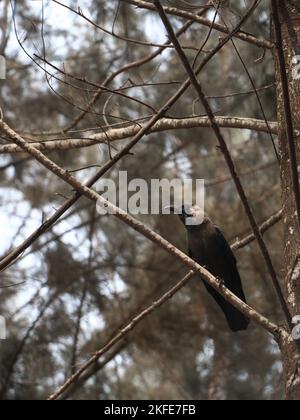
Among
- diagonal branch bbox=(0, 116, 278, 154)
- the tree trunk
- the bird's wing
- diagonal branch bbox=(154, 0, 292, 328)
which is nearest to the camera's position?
diagonal branch bbox=(154, 0, 292, 328)

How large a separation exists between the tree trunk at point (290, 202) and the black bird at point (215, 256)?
1476 mm

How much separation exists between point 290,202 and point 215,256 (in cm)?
166

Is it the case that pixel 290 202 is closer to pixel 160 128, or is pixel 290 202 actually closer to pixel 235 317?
pixel 160 128

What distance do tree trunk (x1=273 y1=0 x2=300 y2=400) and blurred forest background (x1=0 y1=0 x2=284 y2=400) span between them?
2.50 m

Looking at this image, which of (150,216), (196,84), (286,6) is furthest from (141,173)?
(196,84)

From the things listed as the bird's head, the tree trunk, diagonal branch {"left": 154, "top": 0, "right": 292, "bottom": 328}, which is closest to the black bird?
the bird's head

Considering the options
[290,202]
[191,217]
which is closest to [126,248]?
[191,217]

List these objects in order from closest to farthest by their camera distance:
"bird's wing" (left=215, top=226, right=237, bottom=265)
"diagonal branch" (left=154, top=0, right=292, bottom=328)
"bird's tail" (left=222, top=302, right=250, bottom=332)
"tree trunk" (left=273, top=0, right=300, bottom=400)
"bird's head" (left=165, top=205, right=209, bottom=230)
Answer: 1. "diagonal branch" (left=154, top=0, right=292, bottom=328)
2. "tree trunk" (left=273, top=0, right=300, bottom=400)
3. "bird's tail" (left=222, top=302, right=250, bottom=332)
4. "bird's wing" (left=215, top=226, right=237, bottom=265)
5. "bird's head" (left=165, top=205, right=209, bottom=230)

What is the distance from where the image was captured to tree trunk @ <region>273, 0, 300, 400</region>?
3.70 m

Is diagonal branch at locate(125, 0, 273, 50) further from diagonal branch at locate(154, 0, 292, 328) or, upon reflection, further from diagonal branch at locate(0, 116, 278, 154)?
diagonal branch at locate(154, 0, 292, 328)

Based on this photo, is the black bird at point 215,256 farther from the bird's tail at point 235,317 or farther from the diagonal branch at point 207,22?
the diagonal branch at point 207,22

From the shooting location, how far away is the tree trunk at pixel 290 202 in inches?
145

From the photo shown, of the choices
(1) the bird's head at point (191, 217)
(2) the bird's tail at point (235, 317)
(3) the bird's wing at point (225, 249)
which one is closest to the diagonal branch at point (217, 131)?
(2) the bird's tail at point (235, 317)

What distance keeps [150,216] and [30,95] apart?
1.93 metres
